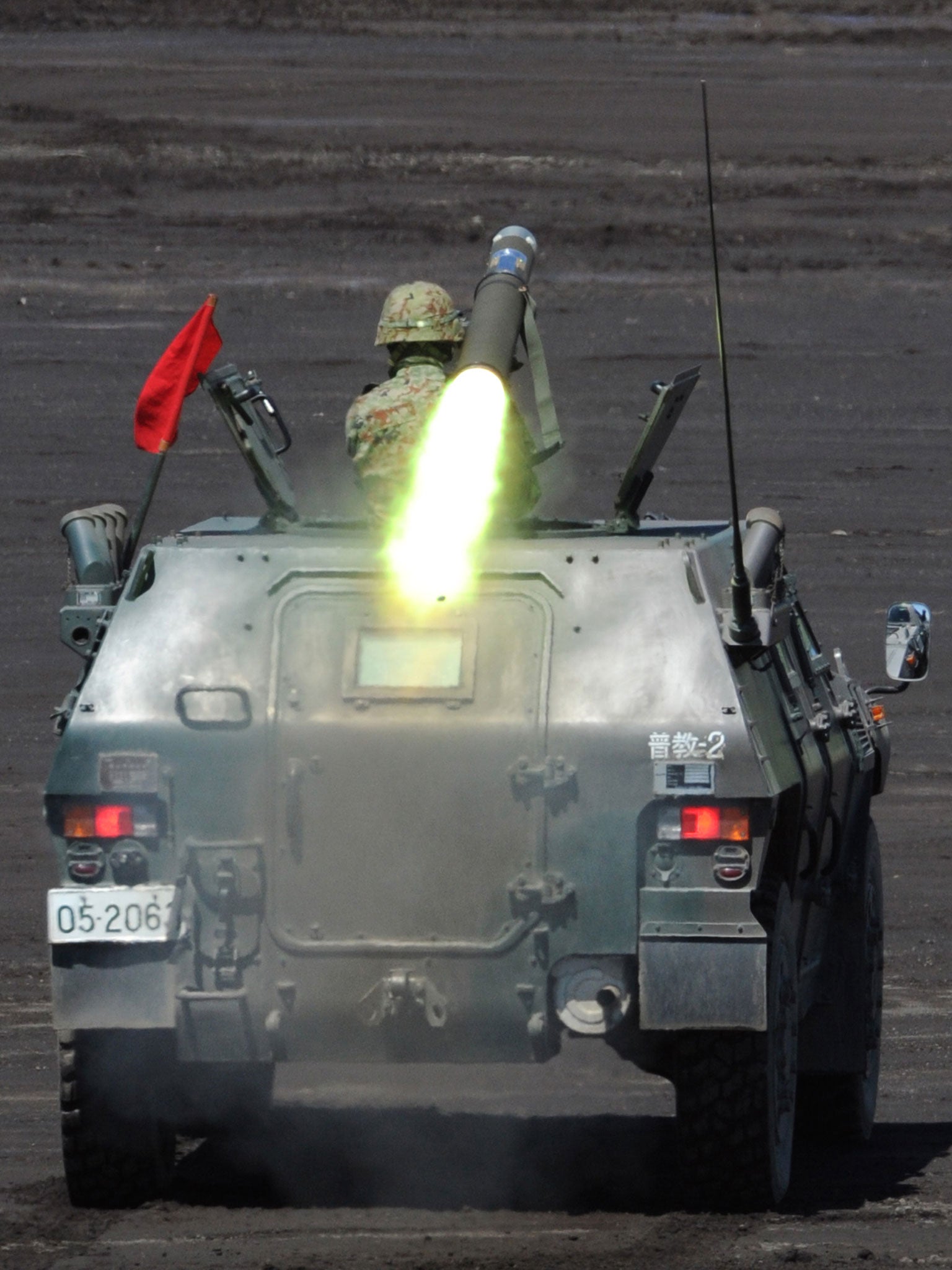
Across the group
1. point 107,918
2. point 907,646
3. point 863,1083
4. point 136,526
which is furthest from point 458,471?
point 863,1083

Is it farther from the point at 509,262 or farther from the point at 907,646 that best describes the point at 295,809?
the point at 509,262

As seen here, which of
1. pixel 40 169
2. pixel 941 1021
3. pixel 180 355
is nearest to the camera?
pixel 180 355

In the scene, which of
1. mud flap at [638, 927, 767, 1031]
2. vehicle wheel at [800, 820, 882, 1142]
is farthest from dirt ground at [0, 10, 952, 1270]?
mud flap at [638, 927, 767, 1031]

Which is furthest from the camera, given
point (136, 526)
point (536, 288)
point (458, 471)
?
point (536, 288)

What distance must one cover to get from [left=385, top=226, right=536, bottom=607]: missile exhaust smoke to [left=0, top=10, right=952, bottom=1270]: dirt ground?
205 centimetres

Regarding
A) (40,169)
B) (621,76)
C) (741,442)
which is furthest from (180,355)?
(621,76)

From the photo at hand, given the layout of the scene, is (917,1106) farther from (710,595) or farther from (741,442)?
(741,442)

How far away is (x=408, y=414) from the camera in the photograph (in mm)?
10016

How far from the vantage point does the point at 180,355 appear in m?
11.0

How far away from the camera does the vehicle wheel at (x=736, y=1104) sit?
8820 mm

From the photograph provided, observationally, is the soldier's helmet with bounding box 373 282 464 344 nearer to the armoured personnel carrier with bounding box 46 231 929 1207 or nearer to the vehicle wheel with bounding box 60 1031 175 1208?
the armoured personnel carrier with bounding box 46 231 929 1207

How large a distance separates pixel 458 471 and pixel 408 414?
14.7 inches

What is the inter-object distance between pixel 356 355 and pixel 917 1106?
14.2 metres

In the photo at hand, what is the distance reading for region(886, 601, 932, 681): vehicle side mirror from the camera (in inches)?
395
